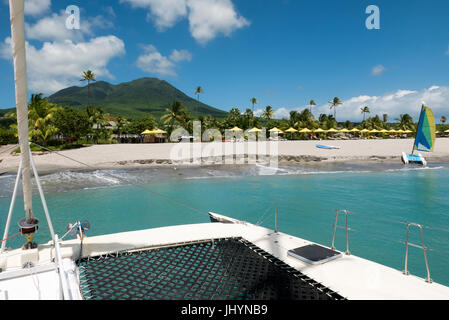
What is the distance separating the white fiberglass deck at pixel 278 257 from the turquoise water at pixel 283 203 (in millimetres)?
3228

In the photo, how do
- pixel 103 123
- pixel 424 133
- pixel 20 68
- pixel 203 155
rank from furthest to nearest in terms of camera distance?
pixel 103 123, pixel 203 155, pixel 424 133, pixel 20 68

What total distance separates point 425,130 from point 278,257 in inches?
1135

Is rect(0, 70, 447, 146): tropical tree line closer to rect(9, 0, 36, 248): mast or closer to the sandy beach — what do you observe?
the sandy beach

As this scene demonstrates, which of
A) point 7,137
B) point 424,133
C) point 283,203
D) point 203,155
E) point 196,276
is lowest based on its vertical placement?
Answer: point 283,203

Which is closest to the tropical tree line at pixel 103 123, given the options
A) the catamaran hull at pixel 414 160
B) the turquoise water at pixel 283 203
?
the turquoise water at pixel 283 203

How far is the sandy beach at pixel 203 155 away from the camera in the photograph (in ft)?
87.9

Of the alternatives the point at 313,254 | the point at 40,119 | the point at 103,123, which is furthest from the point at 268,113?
the point at 313,254

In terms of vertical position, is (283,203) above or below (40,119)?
below

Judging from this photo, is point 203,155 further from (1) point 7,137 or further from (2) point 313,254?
(1) point 7,137

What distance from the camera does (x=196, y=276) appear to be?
14.8ft

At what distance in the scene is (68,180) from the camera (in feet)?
65.9

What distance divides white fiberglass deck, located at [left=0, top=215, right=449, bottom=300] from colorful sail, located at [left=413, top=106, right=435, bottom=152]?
88.5ft

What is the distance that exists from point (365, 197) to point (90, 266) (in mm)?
15613
